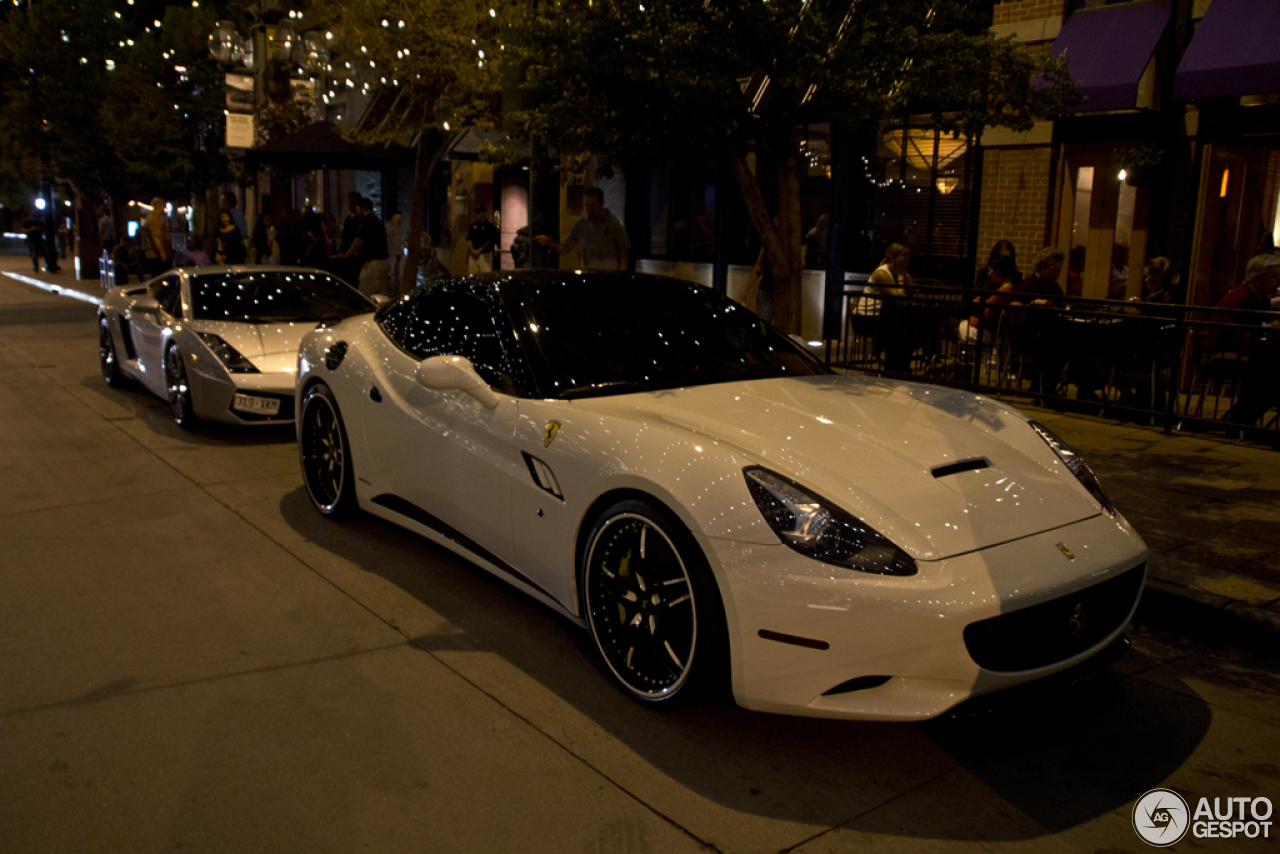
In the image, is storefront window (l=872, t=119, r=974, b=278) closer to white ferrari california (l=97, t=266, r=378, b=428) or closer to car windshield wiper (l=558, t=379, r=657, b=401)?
white ferrari california (l=97, t=266, r=378, b=428)

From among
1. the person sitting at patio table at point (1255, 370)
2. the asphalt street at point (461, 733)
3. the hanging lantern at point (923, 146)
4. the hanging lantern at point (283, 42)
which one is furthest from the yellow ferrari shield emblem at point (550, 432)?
the hanging lantern at point (283, 42)

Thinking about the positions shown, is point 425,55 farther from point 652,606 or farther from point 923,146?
point 652,606

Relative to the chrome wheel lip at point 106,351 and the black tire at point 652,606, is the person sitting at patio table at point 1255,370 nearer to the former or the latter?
the black tire at point 652,606

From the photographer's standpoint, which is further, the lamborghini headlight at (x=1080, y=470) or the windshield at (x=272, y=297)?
the windshield at (x=272, y=297)

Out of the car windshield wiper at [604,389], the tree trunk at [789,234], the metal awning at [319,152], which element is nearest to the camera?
the car windshield wiper at [604,389]

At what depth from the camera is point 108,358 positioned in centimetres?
1134

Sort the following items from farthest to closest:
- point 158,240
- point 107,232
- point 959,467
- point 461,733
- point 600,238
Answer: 1. point 107,232
2. point 158,240
3. point 600,238
4. point 959,467
5. point 461,733

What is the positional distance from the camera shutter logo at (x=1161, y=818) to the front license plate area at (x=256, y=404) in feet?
23.1

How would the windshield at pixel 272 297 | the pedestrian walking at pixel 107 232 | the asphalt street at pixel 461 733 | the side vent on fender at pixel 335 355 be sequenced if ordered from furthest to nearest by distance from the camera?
the pedestrian walking at pixel 107 232, the windshield at pixel 272 297, the side vent on fender at pixel 335 355, the asphalt street at pixel 461 733

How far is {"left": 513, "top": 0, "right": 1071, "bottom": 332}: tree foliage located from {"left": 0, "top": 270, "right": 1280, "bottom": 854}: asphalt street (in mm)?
3369

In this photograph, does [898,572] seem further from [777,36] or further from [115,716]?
[777,36]

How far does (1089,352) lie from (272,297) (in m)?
7.19

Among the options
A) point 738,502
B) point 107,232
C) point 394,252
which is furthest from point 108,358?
point 107,232

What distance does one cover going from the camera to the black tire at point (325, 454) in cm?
608
